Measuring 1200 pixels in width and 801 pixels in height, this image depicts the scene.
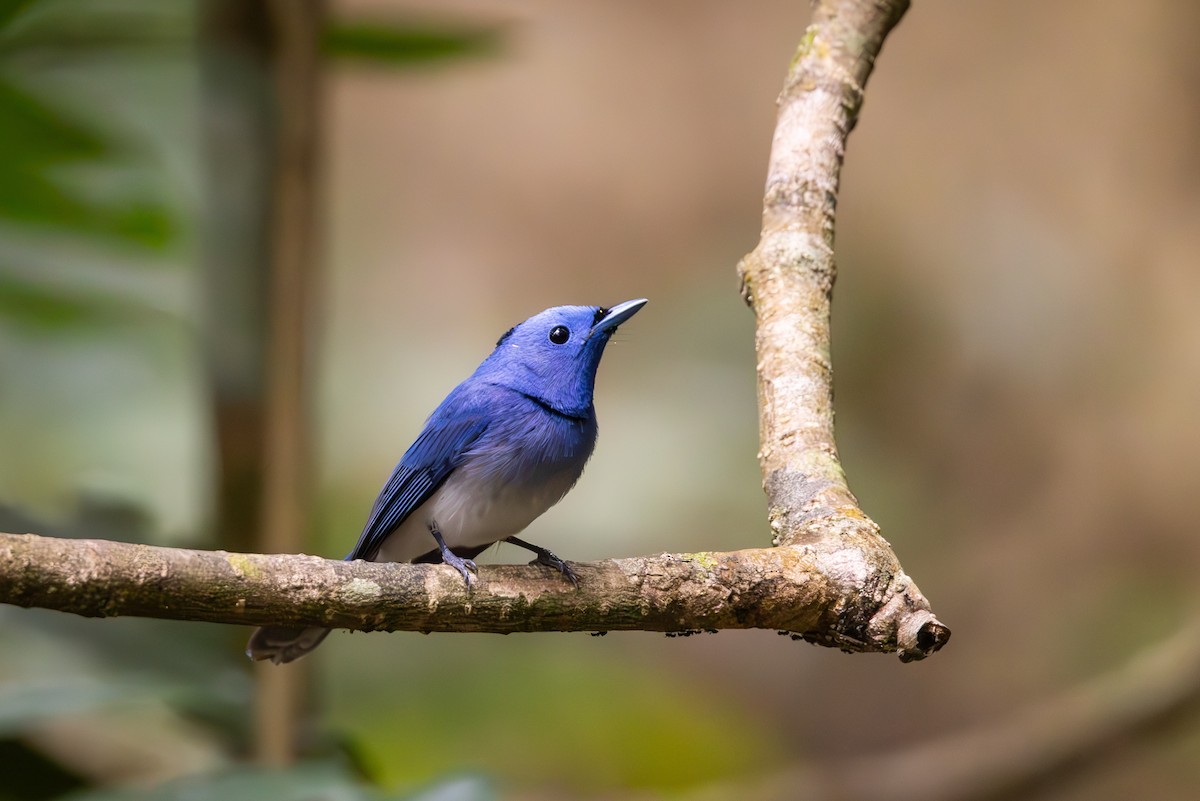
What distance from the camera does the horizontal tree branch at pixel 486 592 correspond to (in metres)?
1.50

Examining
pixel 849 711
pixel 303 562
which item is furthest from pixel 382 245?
pixel 303 562

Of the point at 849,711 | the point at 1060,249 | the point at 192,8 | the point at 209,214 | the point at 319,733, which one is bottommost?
the point at 849,711

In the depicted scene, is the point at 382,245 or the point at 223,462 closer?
the point at 223,462

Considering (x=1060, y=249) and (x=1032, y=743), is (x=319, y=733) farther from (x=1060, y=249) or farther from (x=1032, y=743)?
(x=1060, y=249)

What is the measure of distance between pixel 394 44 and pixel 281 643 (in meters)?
2.14

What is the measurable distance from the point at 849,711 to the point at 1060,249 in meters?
3.04

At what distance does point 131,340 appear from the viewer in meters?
4.73

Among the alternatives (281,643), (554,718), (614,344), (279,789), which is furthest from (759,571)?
(554,718)

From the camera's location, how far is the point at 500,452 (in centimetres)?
263

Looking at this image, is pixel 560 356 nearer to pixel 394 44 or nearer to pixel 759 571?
pixel 759 571

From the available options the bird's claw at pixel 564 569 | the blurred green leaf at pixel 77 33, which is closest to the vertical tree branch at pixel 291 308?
the blurred green leaf at pixel 77 33

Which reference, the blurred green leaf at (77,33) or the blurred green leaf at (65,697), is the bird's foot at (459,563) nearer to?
the blurred green leaf at (65,697)

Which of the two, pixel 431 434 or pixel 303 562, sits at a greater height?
pixel 431 434

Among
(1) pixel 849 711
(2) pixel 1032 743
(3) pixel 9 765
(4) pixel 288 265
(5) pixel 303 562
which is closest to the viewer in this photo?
(5) pixel 303 562
